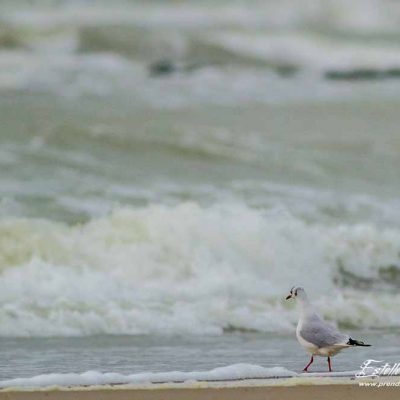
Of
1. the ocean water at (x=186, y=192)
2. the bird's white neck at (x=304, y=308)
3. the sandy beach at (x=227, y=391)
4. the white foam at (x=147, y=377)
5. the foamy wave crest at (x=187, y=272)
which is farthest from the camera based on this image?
the foamy wave crest at (x=187, y=272)

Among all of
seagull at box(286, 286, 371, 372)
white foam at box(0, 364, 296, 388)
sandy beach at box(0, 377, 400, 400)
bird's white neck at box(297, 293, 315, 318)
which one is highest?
bird's white neck at box(297, 293, 315, 318)

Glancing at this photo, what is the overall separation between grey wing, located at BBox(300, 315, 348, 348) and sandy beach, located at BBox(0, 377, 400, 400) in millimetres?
308

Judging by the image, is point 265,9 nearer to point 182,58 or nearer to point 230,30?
point 230,30

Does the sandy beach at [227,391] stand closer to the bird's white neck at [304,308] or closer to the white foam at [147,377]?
the white foam at [147,377]

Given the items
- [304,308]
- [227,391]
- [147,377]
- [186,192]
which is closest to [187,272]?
[186,192]

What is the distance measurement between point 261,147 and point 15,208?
4.17 m

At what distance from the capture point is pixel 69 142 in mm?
14117

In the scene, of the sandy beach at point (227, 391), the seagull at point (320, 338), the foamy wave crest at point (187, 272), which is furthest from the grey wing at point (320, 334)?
the foamy wave crest at point (187, 272)

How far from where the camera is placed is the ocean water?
877 centimetres

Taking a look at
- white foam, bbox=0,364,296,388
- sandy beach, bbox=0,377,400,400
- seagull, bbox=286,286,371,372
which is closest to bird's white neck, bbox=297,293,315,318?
seagull, bbox=286,286,371,372

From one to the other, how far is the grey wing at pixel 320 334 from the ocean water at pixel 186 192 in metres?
0.36

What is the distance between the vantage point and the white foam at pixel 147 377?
21.1ft

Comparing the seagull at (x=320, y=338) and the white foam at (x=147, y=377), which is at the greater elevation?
the seagull at (x=320, y=338)

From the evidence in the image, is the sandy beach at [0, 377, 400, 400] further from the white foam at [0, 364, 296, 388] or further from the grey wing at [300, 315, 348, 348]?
the grey wing at [300, 315, 348, 348]
